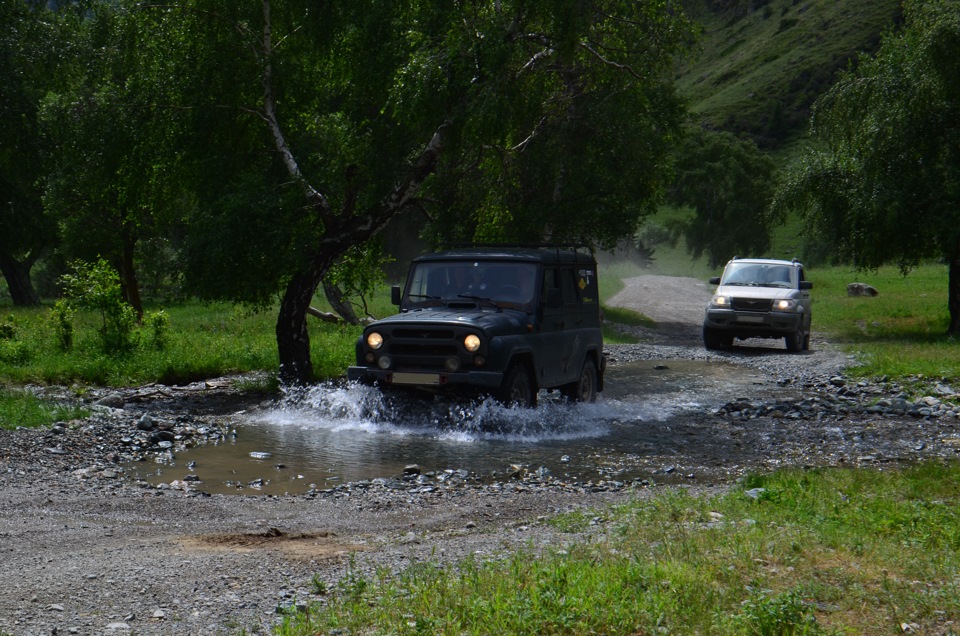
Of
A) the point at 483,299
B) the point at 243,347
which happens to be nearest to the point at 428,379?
the point at 483,299

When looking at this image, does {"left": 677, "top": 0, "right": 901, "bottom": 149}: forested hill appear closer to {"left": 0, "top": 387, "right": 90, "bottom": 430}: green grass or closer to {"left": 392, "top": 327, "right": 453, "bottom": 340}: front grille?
{"left": 392, "top": 327, "right": 453, "bottom": 340}: front grille

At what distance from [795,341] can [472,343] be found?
46.9 feet

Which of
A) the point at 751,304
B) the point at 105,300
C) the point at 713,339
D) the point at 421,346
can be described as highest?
the point at 105,300

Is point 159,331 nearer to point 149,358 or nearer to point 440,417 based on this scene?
point 149,358

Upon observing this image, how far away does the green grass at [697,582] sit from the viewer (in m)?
4.61

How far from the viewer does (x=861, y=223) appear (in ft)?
85.9

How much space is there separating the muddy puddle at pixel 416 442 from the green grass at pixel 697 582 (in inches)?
118

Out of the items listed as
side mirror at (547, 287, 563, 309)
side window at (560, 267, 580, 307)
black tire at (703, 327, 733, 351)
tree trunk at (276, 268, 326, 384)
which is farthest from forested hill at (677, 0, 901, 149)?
side mirror at (547, 287, 563, 309)

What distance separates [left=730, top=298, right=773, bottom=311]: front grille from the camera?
23062mm

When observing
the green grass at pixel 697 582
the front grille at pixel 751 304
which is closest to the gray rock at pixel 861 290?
the front grille at pixel 751 304

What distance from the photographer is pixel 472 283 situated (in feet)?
42.1

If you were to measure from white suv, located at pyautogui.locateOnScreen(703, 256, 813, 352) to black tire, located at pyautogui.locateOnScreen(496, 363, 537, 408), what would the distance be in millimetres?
11312

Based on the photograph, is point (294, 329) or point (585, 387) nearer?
point (585, 387)

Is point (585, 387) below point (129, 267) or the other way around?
below
